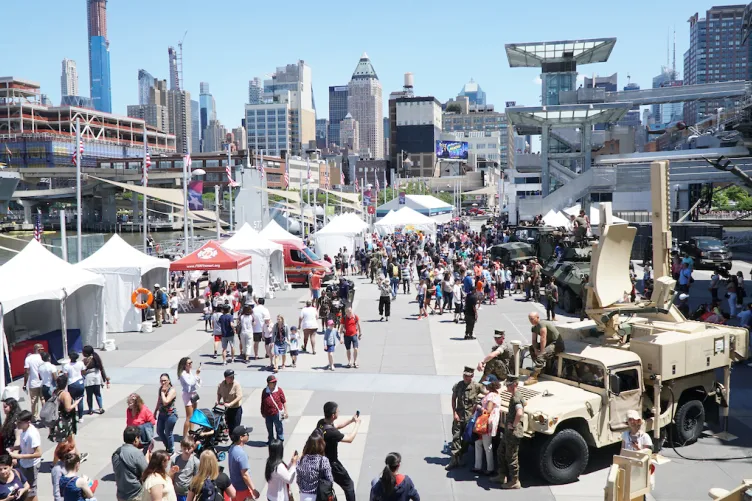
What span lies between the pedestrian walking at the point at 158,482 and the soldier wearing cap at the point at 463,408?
4331mm

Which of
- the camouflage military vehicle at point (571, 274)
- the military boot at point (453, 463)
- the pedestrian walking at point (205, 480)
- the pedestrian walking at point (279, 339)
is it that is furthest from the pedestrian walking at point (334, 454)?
the camouflage military vehicle at point (571, 274)

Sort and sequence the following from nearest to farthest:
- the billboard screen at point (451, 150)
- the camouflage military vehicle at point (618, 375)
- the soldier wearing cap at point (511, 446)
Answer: the soldier wearing cap at point (511, 446), the camouflage military vehicle at point (618, 375), the billboard screen at point (451, 150)

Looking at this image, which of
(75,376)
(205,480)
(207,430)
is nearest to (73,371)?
(75,376)

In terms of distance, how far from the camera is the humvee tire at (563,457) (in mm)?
9227

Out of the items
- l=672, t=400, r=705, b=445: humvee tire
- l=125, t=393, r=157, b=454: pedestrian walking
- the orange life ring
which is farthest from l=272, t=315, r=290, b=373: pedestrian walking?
l=672, t=400, r=705, b=445: humvee tire

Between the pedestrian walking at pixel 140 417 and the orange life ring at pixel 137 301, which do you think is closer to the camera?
the pedestrian walking at pixel 140 417

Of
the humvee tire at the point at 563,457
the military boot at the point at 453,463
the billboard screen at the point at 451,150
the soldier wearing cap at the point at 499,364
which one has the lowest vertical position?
the military boot at the point at 453,463

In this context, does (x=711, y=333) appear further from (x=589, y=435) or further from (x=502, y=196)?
(x=502, y=196)

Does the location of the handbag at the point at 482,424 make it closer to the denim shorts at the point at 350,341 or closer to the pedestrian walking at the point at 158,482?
the pedestrian walking at the point at 158,482

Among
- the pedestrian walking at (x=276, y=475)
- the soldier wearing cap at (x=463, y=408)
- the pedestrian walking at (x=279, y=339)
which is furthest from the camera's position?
the pedestrian walking at (x=279, y=339)

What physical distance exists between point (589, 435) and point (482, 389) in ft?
5.10

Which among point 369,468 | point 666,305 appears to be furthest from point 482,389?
point 666,305

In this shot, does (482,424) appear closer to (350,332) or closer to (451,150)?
(350,332)

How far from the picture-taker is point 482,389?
391 inches
